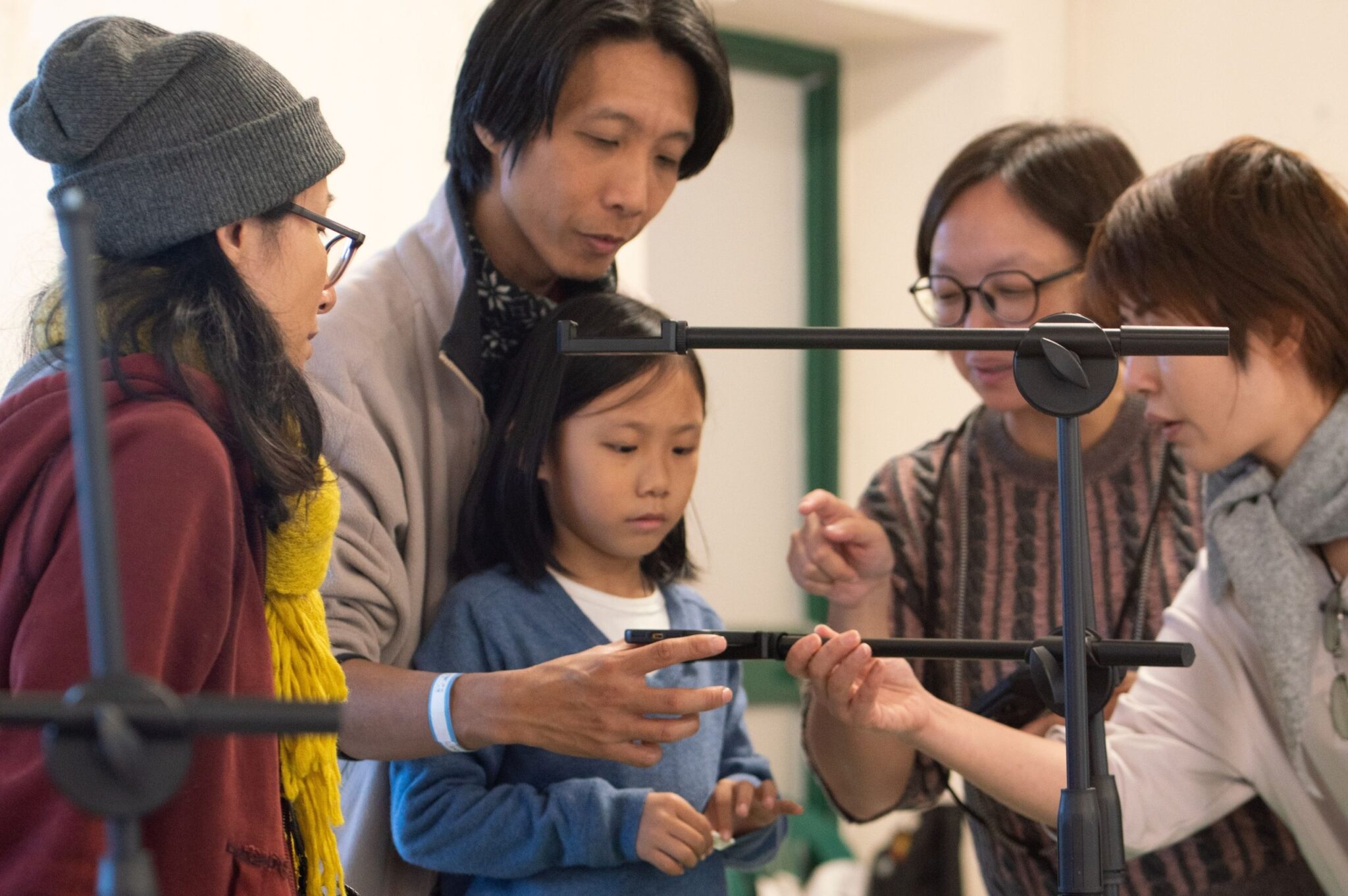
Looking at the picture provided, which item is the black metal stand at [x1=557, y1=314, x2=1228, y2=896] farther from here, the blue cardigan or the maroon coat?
the blue cardigan

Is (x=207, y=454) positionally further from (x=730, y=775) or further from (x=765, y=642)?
(x=730, y=775)

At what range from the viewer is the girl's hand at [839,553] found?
1579 mm

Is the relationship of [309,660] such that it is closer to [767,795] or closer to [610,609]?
[610,609]

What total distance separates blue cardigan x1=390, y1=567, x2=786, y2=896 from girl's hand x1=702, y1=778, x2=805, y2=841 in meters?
0.02

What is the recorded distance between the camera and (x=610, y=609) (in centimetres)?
154

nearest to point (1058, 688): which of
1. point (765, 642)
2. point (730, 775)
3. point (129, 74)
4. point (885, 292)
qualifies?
point (765, 642)

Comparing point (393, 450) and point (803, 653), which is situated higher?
point (393, 450)

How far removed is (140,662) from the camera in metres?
0.88

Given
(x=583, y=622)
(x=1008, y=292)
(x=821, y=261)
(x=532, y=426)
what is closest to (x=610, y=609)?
(x=583, y=622)

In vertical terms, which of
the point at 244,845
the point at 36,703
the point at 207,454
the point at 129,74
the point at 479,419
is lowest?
the point at 244,845

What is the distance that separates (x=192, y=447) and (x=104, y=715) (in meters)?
0.38

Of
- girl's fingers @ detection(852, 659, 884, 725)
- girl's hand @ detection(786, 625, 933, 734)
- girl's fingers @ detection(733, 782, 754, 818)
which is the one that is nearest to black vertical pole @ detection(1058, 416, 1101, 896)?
girl's hand @ detection(786, 625, 933, 734)

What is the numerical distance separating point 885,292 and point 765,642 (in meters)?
2.35

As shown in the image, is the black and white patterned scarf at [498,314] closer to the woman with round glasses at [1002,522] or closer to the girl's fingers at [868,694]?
the woman with round glasses at [1002,522]
